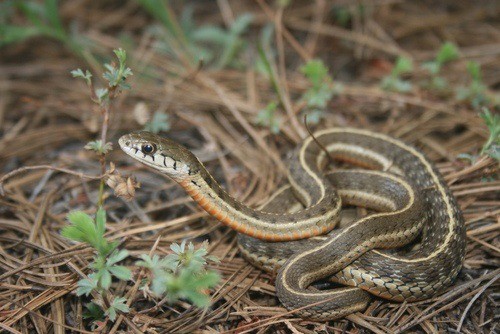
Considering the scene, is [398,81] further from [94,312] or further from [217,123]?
[94,312]

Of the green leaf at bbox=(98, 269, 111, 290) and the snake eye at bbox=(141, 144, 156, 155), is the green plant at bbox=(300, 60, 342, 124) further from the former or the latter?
the green leaf at bbox=(98, 269, 111, 290)

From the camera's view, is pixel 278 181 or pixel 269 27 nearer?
pixel 278 181

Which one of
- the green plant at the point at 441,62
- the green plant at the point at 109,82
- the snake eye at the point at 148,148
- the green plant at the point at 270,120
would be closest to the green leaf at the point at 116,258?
the green plant at the point at 109,82

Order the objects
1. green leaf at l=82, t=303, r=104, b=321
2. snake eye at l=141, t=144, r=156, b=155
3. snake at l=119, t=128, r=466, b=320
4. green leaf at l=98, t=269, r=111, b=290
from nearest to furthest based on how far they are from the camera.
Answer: green leaf at l=98, t=269, r=111, b=290 → green leaf at l=82, t=303, r=104, b=321 → snake at l=119, t=128, r=466, b=320 → snake eye at l=141, t=144, r=156, b=155

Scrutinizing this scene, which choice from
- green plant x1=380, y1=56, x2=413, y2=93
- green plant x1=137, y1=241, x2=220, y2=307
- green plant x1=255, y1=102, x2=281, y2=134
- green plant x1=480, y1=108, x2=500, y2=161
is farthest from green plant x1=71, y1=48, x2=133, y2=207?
green plant x1=380, y1=56, x2=413, y2=93

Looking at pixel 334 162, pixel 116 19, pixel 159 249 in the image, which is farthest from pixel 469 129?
pixel 116 19

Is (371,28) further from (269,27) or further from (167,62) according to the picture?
(167,62)

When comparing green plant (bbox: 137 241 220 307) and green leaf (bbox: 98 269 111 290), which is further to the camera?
green leaf (bbox: 98 269 111 290)

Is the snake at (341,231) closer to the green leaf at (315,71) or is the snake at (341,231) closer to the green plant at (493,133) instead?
the green plant at (493,133)
